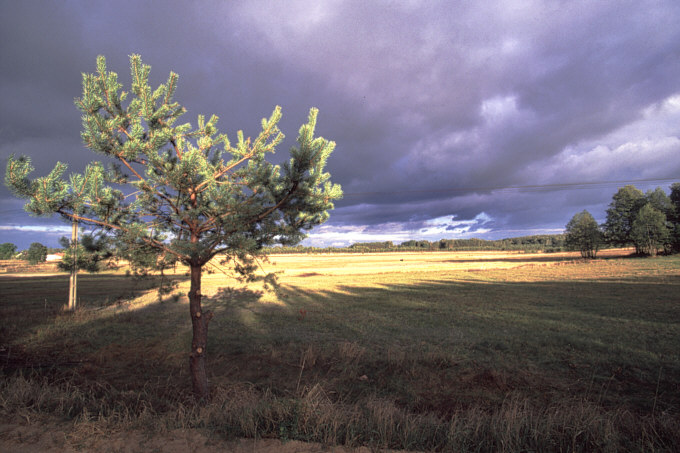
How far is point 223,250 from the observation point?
5461 mm

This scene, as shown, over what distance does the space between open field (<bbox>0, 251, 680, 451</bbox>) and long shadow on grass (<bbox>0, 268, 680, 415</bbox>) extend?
6 cm

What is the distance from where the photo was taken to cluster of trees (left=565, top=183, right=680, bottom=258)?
5944 cm

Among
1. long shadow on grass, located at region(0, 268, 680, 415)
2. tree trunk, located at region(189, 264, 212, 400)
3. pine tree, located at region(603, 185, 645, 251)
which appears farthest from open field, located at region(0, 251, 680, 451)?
pine tree, located at region(603, 185, 645, 251)

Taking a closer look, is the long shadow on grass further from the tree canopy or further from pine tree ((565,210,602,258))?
the tree canopy

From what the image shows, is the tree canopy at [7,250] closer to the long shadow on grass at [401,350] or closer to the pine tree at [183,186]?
the long shadow on grass at [401,350]

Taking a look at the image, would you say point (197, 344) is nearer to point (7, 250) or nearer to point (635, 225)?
point (635, 225)

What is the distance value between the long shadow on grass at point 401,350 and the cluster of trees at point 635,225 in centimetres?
5786

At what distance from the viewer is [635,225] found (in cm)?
6116

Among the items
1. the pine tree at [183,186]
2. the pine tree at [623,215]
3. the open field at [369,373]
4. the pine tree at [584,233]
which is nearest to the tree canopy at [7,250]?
the open field at [369,373]

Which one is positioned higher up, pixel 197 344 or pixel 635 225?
pixel 635 225

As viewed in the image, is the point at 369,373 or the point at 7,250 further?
the point at 7,250

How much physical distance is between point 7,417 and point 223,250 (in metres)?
3.18

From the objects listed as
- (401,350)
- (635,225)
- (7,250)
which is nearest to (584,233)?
(635,225)

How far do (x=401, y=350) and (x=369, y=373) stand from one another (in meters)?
1.81
